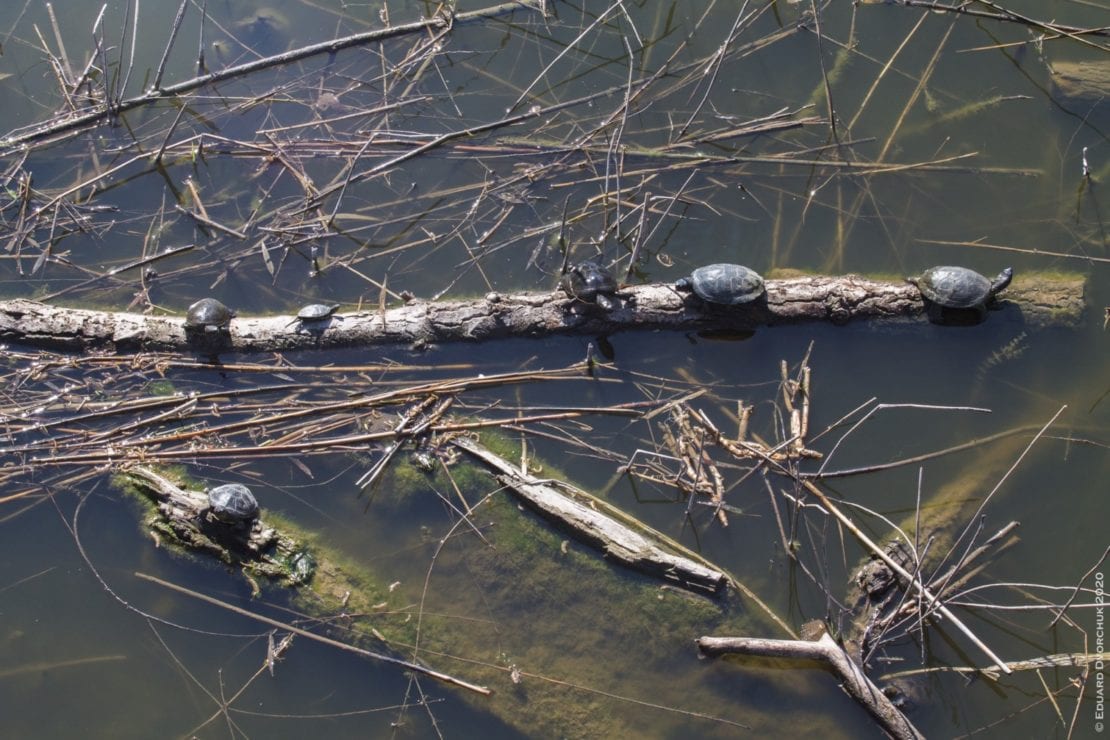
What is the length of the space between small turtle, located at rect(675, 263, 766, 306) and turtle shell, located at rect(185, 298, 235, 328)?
3.07 meters

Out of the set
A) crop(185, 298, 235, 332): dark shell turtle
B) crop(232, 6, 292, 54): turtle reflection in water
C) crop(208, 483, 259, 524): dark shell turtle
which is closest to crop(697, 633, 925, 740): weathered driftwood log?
crop(208, 483, 259, 524): dark shell turtle

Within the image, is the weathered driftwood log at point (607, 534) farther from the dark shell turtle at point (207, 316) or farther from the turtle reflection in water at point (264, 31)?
the turtle reflection in water at point (264, 31)

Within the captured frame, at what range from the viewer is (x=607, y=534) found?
176 inches

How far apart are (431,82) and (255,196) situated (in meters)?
1.57

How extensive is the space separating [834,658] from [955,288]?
2372mm

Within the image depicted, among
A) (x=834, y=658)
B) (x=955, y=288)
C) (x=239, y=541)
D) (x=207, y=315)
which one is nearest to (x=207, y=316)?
(x=207, y=315)

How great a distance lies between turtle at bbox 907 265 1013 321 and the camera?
464 cm

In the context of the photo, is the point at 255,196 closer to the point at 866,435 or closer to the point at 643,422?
the point at 643,422

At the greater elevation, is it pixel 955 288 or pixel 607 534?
pixel 955 288

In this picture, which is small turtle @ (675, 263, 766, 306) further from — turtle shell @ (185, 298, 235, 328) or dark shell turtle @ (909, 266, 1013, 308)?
turtle shell @ (185, 298, 235, 328)

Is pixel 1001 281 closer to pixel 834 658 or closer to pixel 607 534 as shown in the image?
pixel 834 658

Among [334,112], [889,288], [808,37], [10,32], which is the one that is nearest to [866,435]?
[889,288]

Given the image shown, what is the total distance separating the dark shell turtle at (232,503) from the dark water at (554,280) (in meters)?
0.28

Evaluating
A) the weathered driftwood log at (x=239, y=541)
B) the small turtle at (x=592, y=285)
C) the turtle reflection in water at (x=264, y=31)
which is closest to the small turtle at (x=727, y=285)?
the small turtle at (x=592, y=285)
